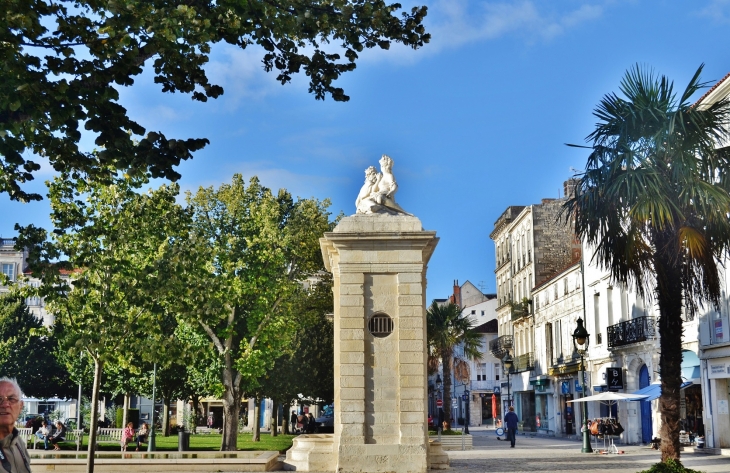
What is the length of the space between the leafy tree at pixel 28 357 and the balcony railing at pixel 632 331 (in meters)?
37.6

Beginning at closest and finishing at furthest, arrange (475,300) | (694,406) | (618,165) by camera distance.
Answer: (618,165) → (694,406) → (475,300)

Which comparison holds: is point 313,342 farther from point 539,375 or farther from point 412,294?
point 412,294

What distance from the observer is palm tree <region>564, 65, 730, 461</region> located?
1581 centimetres

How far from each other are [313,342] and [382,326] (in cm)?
3276

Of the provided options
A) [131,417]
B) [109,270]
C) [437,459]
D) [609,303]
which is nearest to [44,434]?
[109,270]

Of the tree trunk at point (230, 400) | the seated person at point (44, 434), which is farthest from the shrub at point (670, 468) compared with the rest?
the seated person at point (44, 434)

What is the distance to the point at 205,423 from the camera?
3632 inches

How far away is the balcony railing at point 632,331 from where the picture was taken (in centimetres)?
3781

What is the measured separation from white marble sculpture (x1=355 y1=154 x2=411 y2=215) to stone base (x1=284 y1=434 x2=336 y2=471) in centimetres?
544

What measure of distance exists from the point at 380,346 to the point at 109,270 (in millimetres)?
7179

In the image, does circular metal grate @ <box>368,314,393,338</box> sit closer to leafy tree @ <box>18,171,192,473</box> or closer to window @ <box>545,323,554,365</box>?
leafy tree @ <box>18,171,192,473</box>

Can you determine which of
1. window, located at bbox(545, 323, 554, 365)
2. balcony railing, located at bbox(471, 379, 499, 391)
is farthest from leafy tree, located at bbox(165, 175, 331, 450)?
balcony railing, located at bbox(471, 379, 499, 391)

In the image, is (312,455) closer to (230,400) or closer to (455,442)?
(230,400)

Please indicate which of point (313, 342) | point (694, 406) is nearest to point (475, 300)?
point (313, 342)
